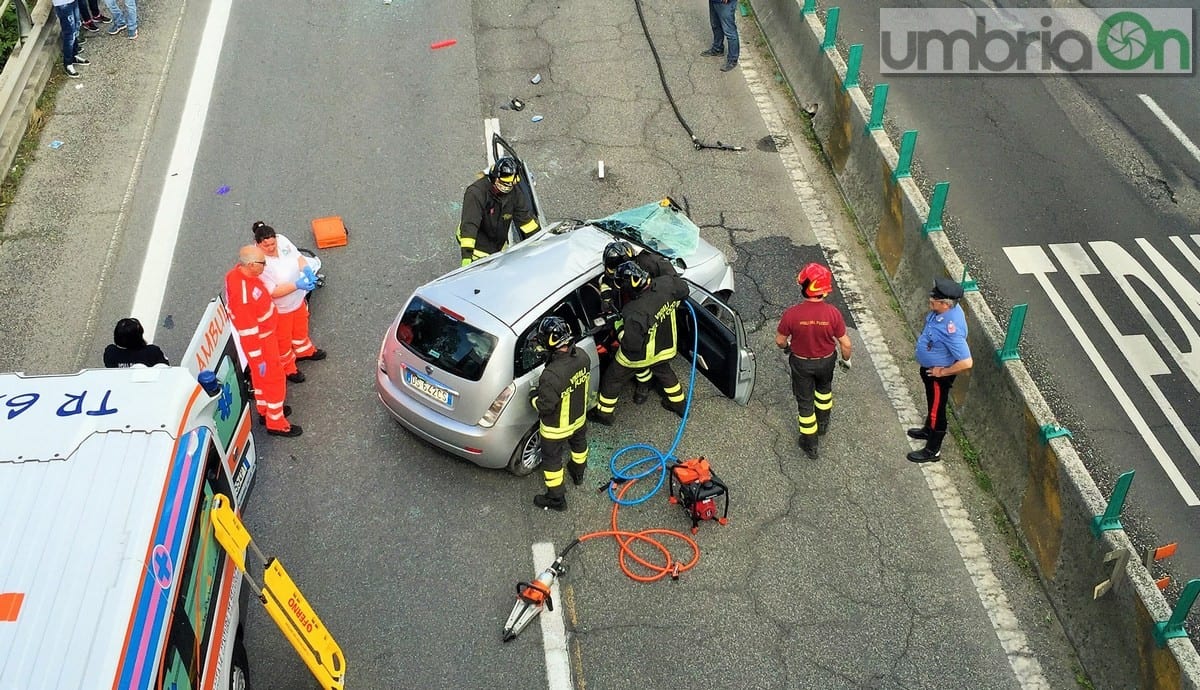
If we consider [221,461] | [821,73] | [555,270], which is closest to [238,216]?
[555,270]

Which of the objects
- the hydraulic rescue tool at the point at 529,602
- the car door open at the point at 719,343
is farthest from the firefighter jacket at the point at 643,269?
the hydraulic rescue tool at the point at 529,602

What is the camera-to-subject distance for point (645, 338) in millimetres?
8398

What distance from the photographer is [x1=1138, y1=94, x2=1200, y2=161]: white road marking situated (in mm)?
12641

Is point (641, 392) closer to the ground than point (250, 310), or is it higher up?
closer to the ground

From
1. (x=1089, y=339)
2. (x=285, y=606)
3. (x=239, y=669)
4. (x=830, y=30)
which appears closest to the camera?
(x=285, y=606)

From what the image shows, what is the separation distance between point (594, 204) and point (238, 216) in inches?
150

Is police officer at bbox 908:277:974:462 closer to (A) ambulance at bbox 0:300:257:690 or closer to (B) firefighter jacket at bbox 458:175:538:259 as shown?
(B) firefighter jacket at bbox 458:175:538:259

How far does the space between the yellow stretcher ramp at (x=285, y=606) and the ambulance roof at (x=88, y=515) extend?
1.08 feet

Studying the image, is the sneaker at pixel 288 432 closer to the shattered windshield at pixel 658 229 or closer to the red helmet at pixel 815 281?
the shattered windshield at pixel 658 229

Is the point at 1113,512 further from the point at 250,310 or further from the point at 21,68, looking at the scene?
the point at 21,68

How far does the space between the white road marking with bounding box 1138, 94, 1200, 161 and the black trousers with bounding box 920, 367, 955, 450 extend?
6290 mm

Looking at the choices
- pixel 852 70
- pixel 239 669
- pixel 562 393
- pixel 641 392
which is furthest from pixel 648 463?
pixel 852 70

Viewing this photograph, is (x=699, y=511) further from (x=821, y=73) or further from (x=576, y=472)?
(x=821, y=73)

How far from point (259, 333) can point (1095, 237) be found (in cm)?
858
